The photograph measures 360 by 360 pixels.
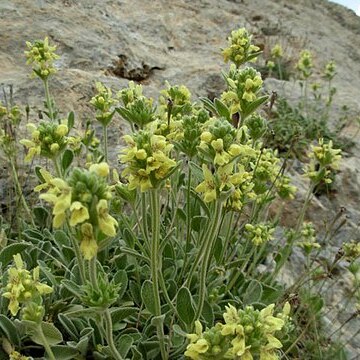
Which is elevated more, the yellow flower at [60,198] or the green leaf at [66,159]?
the yellow flower at [60,198]

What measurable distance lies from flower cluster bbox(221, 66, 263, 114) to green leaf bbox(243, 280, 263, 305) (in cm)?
99

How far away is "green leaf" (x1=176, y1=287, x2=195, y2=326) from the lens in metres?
2.18

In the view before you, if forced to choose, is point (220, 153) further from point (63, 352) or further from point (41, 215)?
point (41, 215)

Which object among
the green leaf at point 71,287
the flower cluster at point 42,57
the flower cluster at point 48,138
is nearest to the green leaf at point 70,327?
the green leaf at point 71,287

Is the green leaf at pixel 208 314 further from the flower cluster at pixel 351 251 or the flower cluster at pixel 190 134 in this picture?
the flower cluster at pixel 351 251

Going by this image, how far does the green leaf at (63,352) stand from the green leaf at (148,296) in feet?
1.13

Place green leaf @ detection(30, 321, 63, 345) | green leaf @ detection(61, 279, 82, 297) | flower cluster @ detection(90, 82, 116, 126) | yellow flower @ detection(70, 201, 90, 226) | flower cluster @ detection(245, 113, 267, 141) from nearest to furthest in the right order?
1. yellow flower @ detection(70, 201, 90, 226)
2. green leaf @ detection(61, 279, 82, 297)
3. green leaf @ detection(30, 321, 63, 345)
4. flower cluster @ detection(245, 113, 267, 141)
5. flower cluster @ detection(90, 82, 116, 126)

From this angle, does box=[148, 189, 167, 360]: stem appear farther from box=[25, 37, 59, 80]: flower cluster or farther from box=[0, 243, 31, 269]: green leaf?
box=[25, 37, 59, 80]: flower cluster

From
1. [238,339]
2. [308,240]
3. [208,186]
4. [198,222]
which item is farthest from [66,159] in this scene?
[308,240]

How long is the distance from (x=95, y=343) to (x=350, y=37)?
28.9ft

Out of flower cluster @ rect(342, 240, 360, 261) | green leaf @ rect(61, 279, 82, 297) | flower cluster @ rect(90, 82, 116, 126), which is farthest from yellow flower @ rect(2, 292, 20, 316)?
flower cluster @ rect(342, 240, 360, 261)

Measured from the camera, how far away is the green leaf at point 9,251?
93.5 inches

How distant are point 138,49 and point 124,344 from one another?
13.5 feet

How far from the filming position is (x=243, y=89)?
2246 millimetres
